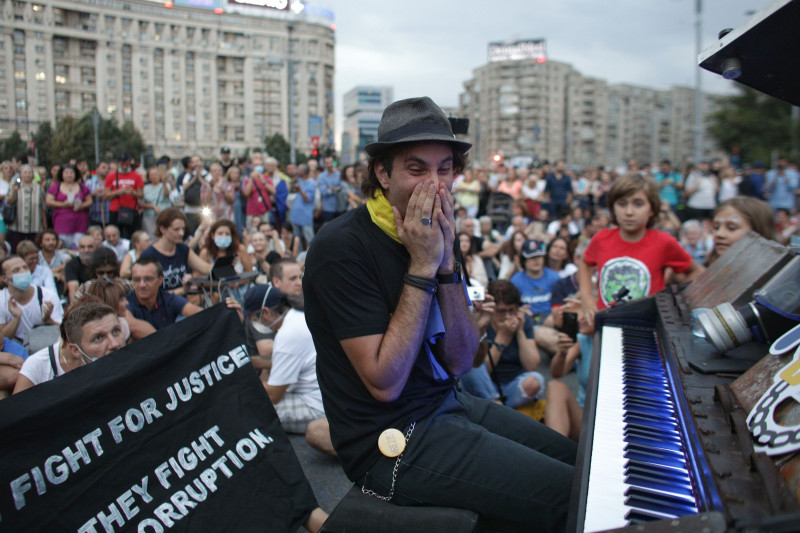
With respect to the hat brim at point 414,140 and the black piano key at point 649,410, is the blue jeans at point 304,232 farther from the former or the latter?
the black piano key at point 649,410

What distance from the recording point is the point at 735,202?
4.57 metres

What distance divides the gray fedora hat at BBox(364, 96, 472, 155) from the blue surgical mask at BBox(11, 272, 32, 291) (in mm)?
5114

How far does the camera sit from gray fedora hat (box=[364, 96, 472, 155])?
2.05 metres

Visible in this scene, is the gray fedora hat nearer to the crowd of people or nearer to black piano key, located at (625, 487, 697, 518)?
the crowd of people

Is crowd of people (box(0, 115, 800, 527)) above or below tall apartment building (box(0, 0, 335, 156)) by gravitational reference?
below

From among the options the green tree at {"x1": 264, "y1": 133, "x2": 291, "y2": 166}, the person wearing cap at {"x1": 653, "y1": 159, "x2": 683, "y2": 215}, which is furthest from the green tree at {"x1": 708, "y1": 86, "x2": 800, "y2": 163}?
the green tree at {"x1": 264, "y1": 133, "x2": 291, "y2": 166}

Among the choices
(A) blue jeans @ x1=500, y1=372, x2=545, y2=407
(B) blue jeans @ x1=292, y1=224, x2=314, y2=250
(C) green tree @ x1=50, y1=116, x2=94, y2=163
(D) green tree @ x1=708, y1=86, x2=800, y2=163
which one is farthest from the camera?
(D) green tree @ x1=708, y1=86, x2=800, y2=163

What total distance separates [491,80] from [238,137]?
3126 inches

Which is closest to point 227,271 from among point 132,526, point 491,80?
point 132,526

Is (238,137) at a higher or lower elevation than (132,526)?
higher

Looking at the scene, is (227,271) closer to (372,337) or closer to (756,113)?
(372,337)

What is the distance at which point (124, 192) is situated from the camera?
442 inches

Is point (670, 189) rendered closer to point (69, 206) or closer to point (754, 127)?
point (69, 206)

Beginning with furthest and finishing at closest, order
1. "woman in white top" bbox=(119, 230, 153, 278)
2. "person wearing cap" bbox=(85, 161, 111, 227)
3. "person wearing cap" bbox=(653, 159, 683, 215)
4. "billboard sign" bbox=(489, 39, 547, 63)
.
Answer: "billboard sign" bbox=(489, 39, 547, 63) → "person wearing cap" bbox=(653, 159, 683, 215) → "person wearing cap" bbox=(85, 161, 111, 227) → "woman in white top" bbox=(119, 230, 153, 278)
